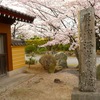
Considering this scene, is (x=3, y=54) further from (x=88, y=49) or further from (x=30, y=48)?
(x=30, y=48)

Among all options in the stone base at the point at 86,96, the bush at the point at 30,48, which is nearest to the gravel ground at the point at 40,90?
the stone base at the point at 86,96

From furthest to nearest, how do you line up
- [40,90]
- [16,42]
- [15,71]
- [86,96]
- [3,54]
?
[16,42]
[15,71]
[3,54]
[40,90]
[86,96]

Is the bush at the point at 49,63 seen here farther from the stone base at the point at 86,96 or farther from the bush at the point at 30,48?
the bush at the point at 30,48

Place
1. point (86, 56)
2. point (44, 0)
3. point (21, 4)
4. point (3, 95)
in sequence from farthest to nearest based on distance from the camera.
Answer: point (21, 4) < point (44, 0) < point (3, 95) < point (86, 56)

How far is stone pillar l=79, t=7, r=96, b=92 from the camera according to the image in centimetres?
620

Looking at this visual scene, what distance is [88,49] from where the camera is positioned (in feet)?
20.4

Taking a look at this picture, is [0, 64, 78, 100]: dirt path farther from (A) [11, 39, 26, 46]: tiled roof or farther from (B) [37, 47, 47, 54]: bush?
(B) [37, 47, 47, 54]: bush

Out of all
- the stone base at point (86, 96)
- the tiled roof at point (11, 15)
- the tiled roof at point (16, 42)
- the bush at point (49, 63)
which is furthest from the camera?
the bush at point (49, 63)

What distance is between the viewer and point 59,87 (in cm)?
843

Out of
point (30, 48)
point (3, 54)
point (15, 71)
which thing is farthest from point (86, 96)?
point (30, 48)

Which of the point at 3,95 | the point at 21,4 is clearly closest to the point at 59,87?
the point at 3,95

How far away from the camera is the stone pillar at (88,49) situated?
6.20 m

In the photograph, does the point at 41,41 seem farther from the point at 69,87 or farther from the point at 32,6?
the point at 69,87

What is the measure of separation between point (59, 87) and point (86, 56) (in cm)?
255
